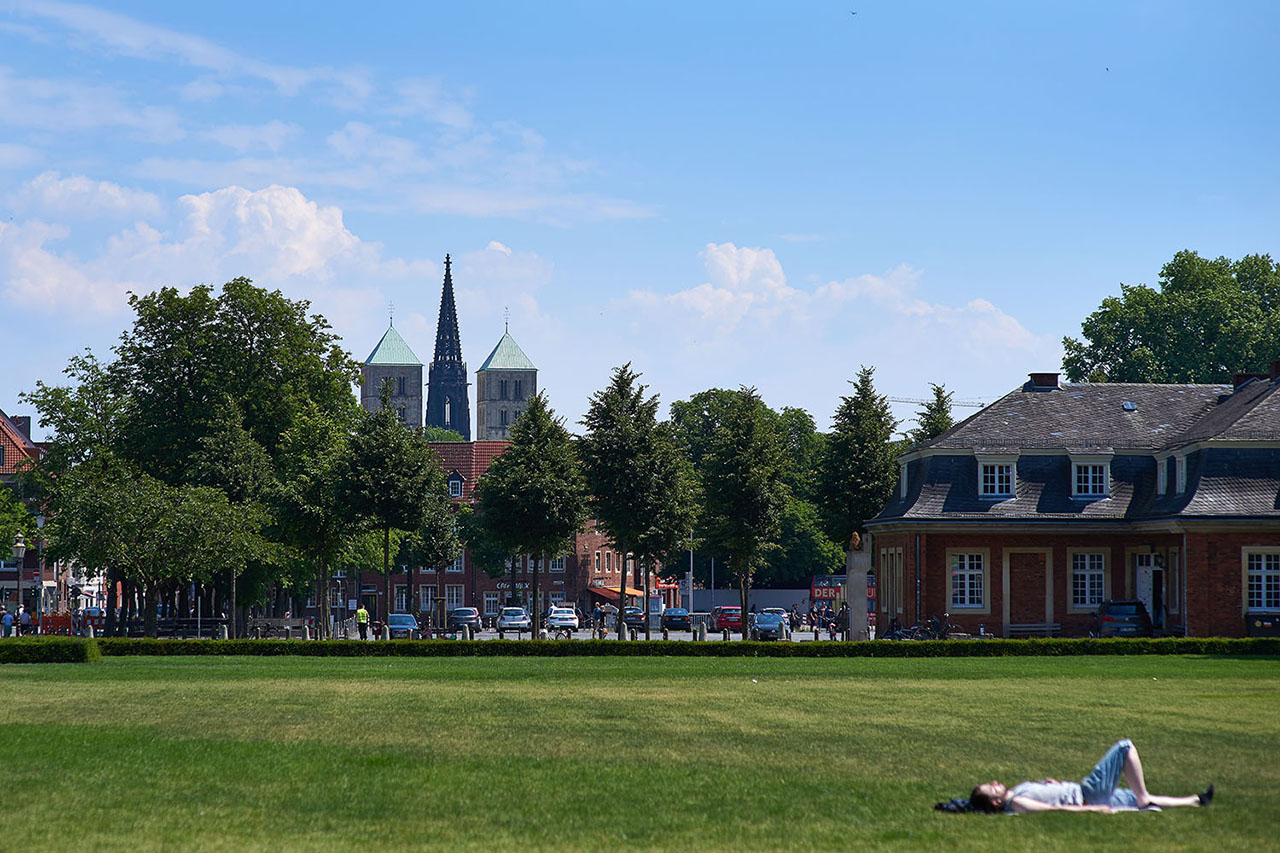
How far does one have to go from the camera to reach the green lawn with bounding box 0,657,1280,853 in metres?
14.7

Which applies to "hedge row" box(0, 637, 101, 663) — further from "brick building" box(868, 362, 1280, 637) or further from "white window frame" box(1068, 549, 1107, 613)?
"white window frame" box(1068, 549, 1107, 613)

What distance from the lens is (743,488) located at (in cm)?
6856

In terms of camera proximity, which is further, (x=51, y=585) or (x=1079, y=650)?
(x=51, y=585)

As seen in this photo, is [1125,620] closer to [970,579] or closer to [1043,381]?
[970,579]

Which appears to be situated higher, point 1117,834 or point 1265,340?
point 1265,340

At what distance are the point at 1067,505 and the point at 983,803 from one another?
48.7 metres

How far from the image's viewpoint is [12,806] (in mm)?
16703

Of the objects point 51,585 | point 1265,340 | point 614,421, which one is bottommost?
point 51,585

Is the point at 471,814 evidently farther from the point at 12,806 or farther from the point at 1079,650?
the point at 1079,650

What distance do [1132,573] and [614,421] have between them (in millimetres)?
22022

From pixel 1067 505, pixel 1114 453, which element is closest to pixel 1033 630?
pixel 1067 505

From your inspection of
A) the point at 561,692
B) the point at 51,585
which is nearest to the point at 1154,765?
the point at 561,692

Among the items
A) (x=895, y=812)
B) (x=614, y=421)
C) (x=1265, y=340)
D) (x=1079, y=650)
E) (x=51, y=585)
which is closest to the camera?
(x=895, y=812)

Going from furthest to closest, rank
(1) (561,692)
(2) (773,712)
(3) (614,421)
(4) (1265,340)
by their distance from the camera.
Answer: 1. (4) (1265,340)
2. (3) (614,421)
3. (1) (561,692)
4. (2) (773,712)
